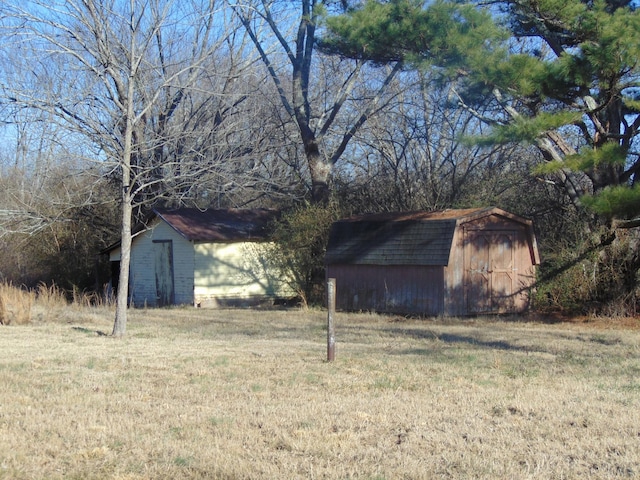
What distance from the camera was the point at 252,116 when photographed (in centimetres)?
2778

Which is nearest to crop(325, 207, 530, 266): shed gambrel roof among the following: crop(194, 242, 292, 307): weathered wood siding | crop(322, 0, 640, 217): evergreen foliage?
crop(322, 0, 640, 217): evergreen foliage

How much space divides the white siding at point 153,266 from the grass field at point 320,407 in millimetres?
10548

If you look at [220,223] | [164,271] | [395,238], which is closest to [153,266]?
[164,271]

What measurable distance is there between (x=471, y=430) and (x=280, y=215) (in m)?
20.4

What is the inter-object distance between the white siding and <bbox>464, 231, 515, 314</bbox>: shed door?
977 cm

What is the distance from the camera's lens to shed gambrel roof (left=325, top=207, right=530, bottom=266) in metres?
18.8

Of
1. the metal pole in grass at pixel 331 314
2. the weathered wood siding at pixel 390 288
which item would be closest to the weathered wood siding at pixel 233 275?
the weathered wood siding at pixel 390 288

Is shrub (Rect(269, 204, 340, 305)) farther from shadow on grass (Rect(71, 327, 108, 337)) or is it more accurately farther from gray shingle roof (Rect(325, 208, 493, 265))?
shadow on grass (Rect(71, 327, 108, 337))

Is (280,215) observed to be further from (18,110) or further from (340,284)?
(18,110)

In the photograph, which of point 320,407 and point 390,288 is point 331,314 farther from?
point 390,288

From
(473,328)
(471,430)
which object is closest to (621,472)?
(471,430)

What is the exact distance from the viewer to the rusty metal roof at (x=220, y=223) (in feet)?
81.3

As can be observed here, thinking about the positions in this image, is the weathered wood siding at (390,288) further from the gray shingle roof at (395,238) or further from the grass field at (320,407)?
the grass field at (320,407)

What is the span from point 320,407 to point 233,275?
696 inches
